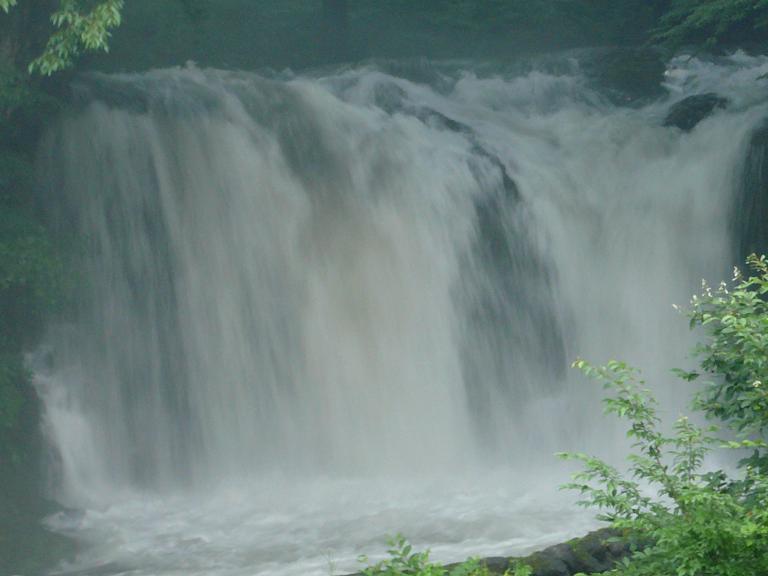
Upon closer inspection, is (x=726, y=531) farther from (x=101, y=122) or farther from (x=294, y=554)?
(x=101, y=122)

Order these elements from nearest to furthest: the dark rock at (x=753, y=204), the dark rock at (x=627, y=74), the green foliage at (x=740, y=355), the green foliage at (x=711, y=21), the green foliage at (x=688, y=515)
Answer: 1. the green foliage at (x=688, y=515)
2. the green foliage at (x=740, y=355)
3. the dark rock at (x=753, y=204)
4. the green foliage at (x=711, y=21)
5. the dark rock at (x=627, y=74)

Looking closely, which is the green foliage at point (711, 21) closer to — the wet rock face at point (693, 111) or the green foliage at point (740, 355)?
the wet rock face at point (693, 111)

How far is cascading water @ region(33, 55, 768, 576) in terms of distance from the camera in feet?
42.9

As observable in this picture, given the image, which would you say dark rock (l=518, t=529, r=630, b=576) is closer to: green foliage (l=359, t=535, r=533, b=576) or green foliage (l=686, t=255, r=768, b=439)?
green foliage (l=359, t=535, r=533, b=576)

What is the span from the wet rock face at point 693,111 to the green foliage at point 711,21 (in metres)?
0.75

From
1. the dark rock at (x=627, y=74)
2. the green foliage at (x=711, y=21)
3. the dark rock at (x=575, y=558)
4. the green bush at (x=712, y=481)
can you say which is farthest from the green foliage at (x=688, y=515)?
the dark rock at (x=627, y=74)

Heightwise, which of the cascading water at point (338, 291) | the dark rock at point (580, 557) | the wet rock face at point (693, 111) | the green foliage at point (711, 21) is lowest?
the dark rock at point (580, 557)

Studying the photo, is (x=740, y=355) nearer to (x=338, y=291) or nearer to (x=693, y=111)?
(x=338, y=291)

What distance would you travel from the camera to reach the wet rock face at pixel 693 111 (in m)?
15.3

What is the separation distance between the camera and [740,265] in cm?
1391

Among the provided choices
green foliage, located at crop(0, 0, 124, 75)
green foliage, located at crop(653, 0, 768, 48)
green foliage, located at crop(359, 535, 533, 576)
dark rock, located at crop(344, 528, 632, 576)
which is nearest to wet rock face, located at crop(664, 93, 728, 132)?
green foliage, located at crop(653, 0, 768, 48)

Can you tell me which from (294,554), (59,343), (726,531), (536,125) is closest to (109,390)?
(59,343)

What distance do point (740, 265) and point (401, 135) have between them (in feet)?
14.9

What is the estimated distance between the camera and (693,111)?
1547 cm
